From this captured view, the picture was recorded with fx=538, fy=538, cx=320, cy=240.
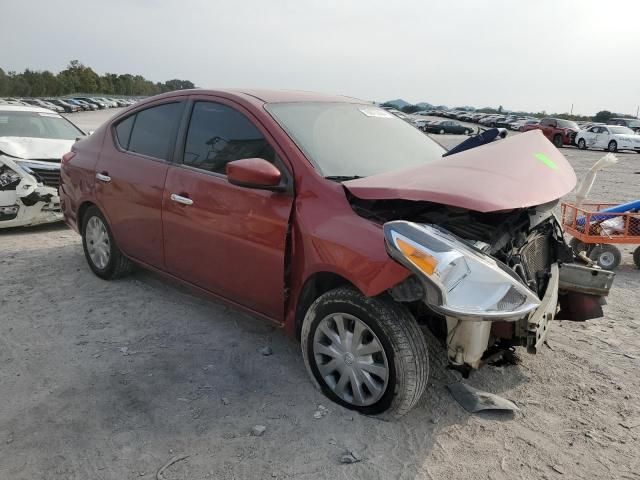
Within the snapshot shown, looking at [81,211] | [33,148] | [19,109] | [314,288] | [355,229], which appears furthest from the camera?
[19,109]

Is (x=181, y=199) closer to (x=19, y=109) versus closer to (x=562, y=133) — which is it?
(x=19, y=109)

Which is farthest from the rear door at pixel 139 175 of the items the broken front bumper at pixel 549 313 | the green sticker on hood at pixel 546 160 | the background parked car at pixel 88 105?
the background parked car at pixel 88 105

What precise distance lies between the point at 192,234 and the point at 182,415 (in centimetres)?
128

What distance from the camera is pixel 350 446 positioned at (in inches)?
106

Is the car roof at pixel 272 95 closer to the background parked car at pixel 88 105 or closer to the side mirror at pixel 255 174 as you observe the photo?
the side mirror at pixel 255 174

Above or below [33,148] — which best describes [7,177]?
below

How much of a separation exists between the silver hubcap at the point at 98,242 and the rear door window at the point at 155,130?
2.82 feet

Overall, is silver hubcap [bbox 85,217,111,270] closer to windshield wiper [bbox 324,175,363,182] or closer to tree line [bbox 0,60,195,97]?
windshield wiper [bbox 324,175,363,182]

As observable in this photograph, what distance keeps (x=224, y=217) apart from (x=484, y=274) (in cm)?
174

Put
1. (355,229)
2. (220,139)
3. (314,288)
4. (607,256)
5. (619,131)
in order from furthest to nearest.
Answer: (619,131), (607,256), (220,139), (314,288), (355,229)

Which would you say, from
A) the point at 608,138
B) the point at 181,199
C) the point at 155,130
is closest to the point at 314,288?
the point at 181,199

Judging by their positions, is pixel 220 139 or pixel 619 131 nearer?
pixel 220 139

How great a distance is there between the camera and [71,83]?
326 feet

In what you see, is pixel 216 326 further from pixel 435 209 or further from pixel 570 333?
pixel 570 333
